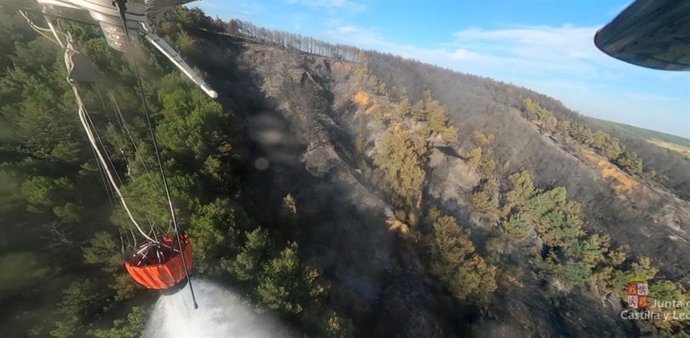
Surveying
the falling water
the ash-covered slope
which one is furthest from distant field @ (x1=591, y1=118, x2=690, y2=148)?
the falling water

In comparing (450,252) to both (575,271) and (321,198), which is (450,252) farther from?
(575,271)

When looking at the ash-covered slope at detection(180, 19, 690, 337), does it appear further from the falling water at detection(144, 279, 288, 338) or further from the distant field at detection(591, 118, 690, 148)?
the distant field at detection(591, 118, 690, 148)

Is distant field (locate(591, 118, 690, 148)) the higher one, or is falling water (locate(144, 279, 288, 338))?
distant field (locate(591, 118, 690, 148))

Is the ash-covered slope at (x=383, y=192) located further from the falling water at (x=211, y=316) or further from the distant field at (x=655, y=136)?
the distant field at (x=655, y=136)

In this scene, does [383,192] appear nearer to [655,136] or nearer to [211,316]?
[211,316]

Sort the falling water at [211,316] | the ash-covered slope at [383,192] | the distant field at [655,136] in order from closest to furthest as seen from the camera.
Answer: the falling water at [211,316], the ash-covered slope at [383,192], the distant field at [655,136]

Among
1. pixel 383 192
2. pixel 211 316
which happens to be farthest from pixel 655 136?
pixel 211 316

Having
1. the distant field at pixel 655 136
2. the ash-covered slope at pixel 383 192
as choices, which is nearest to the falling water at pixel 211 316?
the ash-covered slope at pixel 383 192

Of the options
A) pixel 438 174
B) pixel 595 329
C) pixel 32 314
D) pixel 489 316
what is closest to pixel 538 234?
pixel 595 329

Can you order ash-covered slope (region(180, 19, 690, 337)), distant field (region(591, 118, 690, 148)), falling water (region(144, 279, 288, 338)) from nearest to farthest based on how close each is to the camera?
falling water (region(144, 279, 288, 338)) → ash-covered slope (region(180, 19, 690, 337)) → distant field (region(591, 118, 690, 148))
